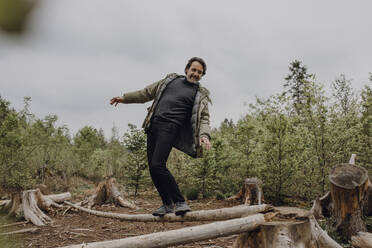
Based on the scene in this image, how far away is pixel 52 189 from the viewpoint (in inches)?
474

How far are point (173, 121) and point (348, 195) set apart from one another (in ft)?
10.8

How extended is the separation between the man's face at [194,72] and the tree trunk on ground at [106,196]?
525 centimetres

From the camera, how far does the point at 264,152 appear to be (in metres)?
7.80

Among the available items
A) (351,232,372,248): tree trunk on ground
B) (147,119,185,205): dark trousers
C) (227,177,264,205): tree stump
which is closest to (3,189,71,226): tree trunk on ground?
(147,119,185,205): dark trousers

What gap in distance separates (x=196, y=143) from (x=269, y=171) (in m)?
5.26

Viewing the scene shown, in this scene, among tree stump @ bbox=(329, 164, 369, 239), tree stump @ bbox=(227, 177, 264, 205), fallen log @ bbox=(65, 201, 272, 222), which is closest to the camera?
fallen log @ bbox=(65, 201, 272, 222)

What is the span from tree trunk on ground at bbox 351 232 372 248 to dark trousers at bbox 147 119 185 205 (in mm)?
3070

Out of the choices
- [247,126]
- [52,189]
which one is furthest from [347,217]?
[52,189]

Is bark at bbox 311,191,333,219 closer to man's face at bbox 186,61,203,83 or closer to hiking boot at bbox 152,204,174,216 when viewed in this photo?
hiking boot at bbox 152,204,174,216

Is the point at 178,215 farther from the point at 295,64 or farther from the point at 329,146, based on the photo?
the point at 295,64

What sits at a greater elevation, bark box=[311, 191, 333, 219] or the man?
the man

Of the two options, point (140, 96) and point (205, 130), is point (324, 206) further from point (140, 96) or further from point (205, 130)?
point (140, 96)

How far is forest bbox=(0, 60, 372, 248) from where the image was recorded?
723cm

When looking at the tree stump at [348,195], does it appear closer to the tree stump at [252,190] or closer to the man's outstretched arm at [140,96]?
the tree stump at [252,190]
